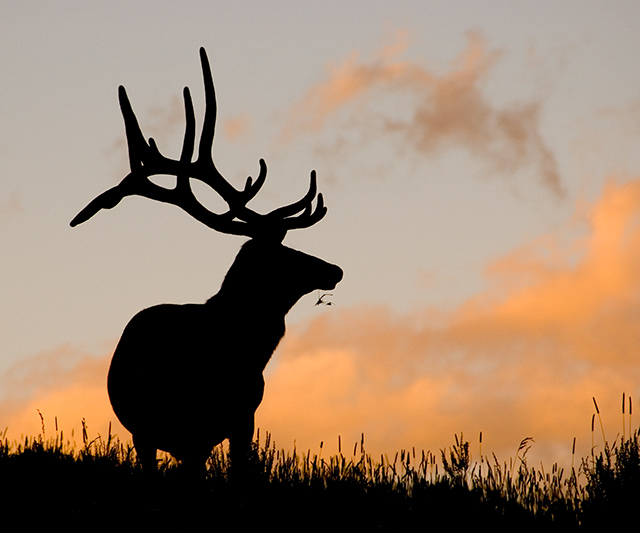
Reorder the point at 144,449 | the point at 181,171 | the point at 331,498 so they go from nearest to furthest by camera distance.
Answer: the point at 331,498 → the point at 144,449 → the point at 181,171

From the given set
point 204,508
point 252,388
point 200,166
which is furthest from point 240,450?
point 200,166

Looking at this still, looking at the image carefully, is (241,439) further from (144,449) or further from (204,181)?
(204,181)

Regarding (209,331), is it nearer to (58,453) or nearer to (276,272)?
(276,272)

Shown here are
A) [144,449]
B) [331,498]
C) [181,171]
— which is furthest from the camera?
[181,171]

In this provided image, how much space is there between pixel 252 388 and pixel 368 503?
1912mm

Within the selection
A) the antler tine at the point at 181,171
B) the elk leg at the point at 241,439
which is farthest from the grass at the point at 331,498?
the antler tine at the point at 181,171

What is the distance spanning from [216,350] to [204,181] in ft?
5.66

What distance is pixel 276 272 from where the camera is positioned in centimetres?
729

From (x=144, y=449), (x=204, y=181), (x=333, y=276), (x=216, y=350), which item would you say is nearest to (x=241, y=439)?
(x=216, y=350)

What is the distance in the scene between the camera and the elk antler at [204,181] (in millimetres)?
7887

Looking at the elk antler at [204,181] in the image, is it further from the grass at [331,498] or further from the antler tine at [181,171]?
the grass at [331,498]

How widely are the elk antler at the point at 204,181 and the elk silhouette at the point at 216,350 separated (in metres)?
0.02

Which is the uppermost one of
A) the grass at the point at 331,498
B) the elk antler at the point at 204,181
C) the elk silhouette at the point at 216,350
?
the elk antler at the point at 204,181

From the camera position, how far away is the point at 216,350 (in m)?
7.34
